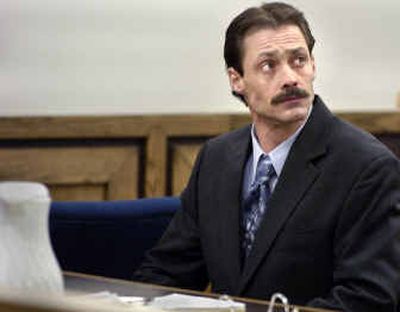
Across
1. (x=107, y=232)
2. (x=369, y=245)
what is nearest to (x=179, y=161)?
(x=107, y=232)

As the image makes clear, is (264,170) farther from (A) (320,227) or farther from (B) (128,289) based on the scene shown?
(B) (128,289)

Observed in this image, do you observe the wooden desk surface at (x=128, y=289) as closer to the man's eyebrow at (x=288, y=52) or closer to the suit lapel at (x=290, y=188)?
the suit lapel at (x=290, y=188)

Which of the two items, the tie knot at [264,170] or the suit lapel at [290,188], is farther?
the tie knot at [264,170]

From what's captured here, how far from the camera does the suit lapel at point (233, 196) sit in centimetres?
244

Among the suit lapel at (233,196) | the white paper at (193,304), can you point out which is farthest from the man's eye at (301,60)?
the white paper at (193,304)

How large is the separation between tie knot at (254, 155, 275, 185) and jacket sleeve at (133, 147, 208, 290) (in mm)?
241

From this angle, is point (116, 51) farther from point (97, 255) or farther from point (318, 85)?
point (97, 255)

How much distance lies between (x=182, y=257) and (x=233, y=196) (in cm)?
26

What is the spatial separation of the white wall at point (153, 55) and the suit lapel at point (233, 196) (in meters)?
1.25

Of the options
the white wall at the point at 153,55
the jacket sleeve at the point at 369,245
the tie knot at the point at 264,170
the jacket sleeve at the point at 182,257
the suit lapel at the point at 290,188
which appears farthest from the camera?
the white wall at the point at 153,55

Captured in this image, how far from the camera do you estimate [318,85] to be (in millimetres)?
4188

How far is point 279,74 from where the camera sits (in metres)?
2.47

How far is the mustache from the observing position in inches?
95.0

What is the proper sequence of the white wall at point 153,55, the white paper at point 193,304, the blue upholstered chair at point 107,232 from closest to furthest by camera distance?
the white paper at point 193,304, the blue upholstered chair at point 107,232, the white wall at point 153,55
